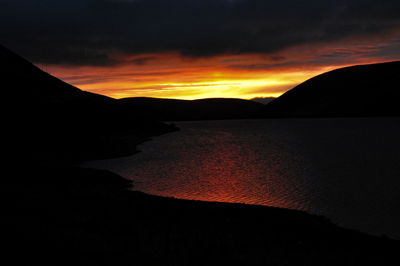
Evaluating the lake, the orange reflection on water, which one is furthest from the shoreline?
the orange reflection on water

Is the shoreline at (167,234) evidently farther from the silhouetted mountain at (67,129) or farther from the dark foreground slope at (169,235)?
the silhouetted mountain at (67,129)

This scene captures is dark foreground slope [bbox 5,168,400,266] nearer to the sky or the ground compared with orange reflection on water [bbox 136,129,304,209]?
nearer to the sky

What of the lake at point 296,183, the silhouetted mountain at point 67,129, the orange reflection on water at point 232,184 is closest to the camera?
the lake at point 296,183

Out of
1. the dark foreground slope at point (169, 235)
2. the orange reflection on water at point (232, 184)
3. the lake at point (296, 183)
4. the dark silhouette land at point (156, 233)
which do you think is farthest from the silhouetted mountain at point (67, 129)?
the dark foreground slope at point (169, 235)

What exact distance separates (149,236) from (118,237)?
1.30 m

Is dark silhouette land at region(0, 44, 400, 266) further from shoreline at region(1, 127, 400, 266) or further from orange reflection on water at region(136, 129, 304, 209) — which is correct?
orange reflection on water at region(136, 129, 304, 209)

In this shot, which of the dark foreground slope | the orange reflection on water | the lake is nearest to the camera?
the dark foreground slope

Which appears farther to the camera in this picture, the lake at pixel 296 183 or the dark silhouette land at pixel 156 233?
the lake at pixel 296 183

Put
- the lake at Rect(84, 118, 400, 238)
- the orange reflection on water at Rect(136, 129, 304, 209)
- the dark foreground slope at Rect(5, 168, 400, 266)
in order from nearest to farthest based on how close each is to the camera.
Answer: the dark foreground slope at Rect(5, 168, 400, 266), the lake at Rect(84, 118, 400, 238), the orange reflection on water at Rect(136, 129, 304, 209)

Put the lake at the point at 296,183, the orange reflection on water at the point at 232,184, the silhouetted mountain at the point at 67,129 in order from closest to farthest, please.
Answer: the lake at the point at 296,183 < the orange reflection on water at the point at 232,184 < the silhouetted mountain at the point at 67,129

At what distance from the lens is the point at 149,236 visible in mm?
12930

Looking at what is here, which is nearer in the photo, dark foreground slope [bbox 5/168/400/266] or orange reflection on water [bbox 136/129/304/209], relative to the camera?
dark foreground slope [bbox 5/168/400/266]

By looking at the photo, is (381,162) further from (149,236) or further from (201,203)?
(149,236)

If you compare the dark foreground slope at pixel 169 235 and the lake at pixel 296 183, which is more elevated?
the dark foreground slope at pixel 169 235
